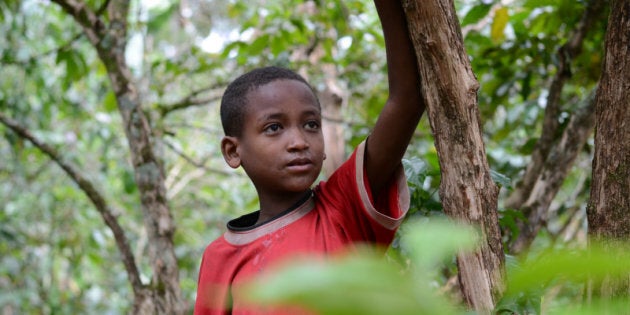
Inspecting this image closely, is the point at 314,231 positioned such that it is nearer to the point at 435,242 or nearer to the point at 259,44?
the point at 435,242

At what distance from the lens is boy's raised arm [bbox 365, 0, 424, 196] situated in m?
1.00

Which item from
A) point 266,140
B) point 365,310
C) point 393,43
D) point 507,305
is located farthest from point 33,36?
point 365,310

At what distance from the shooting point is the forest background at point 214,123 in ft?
5.82

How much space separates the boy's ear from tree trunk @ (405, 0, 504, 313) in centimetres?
58

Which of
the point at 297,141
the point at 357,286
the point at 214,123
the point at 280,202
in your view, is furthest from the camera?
the point at 214,123

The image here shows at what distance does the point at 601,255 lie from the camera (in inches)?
9.0

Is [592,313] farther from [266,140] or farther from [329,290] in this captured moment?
[266,140]

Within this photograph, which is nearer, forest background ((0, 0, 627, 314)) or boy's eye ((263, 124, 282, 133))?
boy's eye ((263, 124, 282, 133))

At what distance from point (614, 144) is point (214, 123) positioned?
5.13 m

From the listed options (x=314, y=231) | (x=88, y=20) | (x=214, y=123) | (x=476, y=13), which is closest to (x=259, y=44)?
(x=88, y=20)

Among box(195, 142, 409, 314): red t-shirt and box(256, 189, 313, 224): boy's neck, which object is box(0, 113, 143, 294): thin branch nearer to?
box(195, 142, 409, 314): red t-shirt

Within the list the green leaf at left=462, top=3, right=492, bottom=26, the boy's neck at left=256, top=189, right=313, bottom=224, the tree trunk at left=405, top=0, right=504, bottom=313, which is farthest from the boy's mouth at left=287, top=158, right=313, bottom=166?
the green leaf at left=462, top=3, right=492, bottom=26

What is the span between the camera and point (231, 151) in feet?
4.62

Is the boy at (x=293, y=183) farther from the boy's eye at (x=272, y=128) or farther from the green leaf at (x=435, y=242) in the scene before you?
the green leaf at (x=435, y=242)
